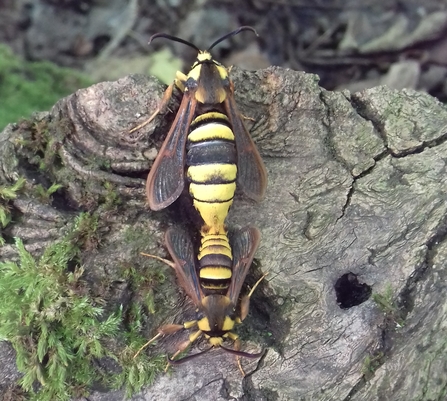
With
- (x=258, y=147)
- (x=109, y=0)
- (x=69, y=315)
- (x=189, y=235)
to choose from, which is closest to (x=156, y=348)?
(x=69, y=315)

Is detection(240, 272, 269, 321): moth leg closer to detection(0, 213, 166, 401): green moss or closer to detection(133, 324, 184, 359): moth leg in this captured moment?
detection(133, 324, 184, 359): moth leg

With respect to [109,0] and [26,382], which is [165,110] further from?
[109,0]

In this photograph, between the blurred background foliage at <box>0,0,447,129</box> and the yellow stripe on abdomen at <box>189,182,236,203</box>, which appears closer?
the yellow stripe on abdomen at <box>189,182,236,203</box>

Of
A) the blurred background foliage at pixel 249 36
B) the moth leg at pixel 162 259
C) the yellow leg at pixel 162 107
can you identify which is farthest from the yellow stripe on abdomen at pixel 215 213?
the blurred background foliage at pixel 249 36

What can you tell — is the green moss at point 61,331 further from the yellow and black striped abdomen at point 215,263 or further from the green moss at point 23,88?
the green moss at point 23,88

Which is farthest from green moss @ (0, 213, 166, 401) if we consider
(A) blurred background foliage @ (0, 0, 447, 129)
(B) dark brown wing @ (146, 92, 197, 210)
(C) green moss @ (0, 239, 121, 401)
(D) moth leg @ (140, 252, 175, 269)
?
(A) blurred background foliage @ (0, 0, 447, 129)

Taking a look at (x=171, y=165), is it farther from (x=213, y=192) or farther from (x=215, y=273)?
(x=215, y=273)
